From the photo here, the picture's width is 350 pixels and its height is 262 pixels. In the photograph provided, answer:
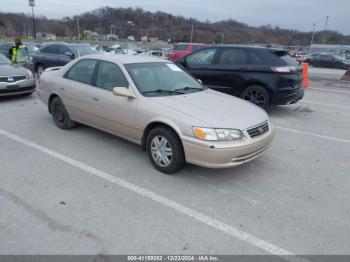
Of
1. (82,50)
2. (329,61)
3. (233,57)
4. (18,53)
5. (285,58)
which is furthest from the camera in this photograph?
(329,61)

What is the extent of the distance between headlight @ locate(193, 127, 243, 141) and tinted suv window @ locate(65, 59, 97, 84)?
245cm

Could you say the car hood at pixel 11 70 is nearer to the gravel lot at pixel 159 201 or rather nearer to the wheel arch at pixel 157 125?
the gravel lot at pixel 159 201

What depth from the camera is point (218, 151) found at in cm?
371

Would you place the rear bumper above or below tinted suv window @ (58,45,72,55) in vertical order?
below

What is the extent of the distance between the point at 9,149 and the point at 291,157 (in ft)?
15.1

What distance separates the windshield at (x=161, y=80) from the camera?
15.1 ft

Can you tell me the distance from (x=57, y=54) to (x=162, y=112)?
9.89m

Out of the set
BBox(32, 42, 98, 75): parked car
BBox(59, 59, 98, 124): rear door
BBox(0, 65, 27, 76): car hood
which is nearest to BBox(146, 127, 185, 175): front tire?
BBox(59, 59, 98, 124): rear door

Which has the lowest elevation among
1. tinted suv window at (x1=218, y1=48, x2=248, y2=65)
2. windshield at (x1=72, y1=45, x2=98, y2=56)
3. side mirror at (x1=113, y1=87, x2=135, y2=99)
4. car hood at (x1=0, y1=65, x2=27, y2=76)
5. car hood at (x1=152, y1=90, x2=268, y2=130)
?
car hood at (x1=0, y1=65, x2=27, y2=76)

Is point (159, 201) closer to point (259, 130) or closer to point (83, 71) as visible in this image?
point (259, 130)

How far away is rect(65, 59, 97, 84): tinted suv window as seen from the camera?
5.28m

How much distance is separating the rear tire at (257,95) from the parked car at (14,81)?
5940 millimetres

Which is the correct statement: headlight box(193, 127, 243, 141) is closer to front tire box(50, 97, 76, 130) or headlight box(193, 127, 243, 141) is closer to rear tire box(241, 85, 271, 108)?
front tire box(50, 97, 76, 130)

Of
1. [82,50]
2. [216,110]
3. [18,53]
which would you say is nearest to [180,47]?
Result: [82,50]
